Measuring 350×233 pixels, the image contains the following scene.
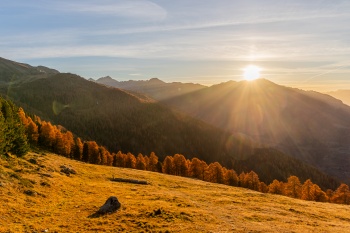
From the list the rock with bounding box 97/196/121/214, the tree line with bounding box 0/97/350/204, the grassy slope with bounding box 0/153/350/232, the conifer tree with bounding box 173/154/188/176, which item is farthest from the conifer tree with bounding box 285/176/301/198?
the rock with bounding box 97/196/121/214

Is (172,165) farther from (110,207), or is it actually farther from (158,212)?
(158,212)

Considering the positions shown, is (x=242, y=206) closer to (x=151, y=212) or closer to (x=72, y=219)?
(x=151, y=212)

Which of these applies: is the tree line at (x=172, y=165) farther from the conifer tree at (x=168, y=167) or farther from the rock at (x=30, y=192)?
the rock at (x=30, y=192)

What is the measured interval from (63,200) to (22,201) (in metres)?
8.34

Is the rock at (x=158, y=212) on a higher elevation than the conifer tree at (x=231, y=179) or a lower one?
higher

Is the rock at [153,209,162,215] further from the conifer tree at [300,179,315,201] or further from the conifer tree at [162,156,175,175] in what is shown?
the conifer tree at [162,156,175,175]

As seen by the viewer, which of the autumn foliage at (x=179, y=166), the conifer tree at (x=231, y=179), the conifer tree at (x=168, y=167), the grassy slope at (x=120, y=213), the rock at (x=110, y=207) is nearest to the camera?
the grassy slope at (x=120, y=213)

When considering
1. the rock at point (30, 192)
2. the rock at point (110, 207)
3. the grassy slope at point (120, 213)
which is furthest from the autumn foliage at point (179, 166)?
the rock at point (110, 207)

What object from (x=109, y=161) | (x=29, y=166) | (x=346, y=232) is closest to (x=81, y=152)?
(x=109, y=161)

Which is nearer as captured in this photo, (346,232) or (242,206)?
(346,232)

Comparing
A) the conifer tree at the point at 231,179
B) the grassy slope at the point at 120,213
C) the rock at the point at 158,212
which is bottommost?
the conifer tree at the point at 231,179

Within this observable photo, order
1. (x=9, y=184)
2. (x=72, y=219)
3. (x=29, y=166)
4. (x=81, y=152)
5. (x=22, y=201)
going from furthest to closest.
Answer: (x=81, y=152)
(x=29, y=166)
(x=9, y=184)
(x=22, y=201)
(x=72, y=219)

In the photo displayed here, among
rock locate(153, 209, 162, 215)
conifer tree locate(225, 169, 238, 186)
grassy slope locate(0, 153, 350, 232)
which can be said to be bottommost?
conifer tree locate(225, 169, 238, 186)

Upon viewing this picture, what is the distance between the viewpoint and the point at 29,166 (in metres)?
67.6
